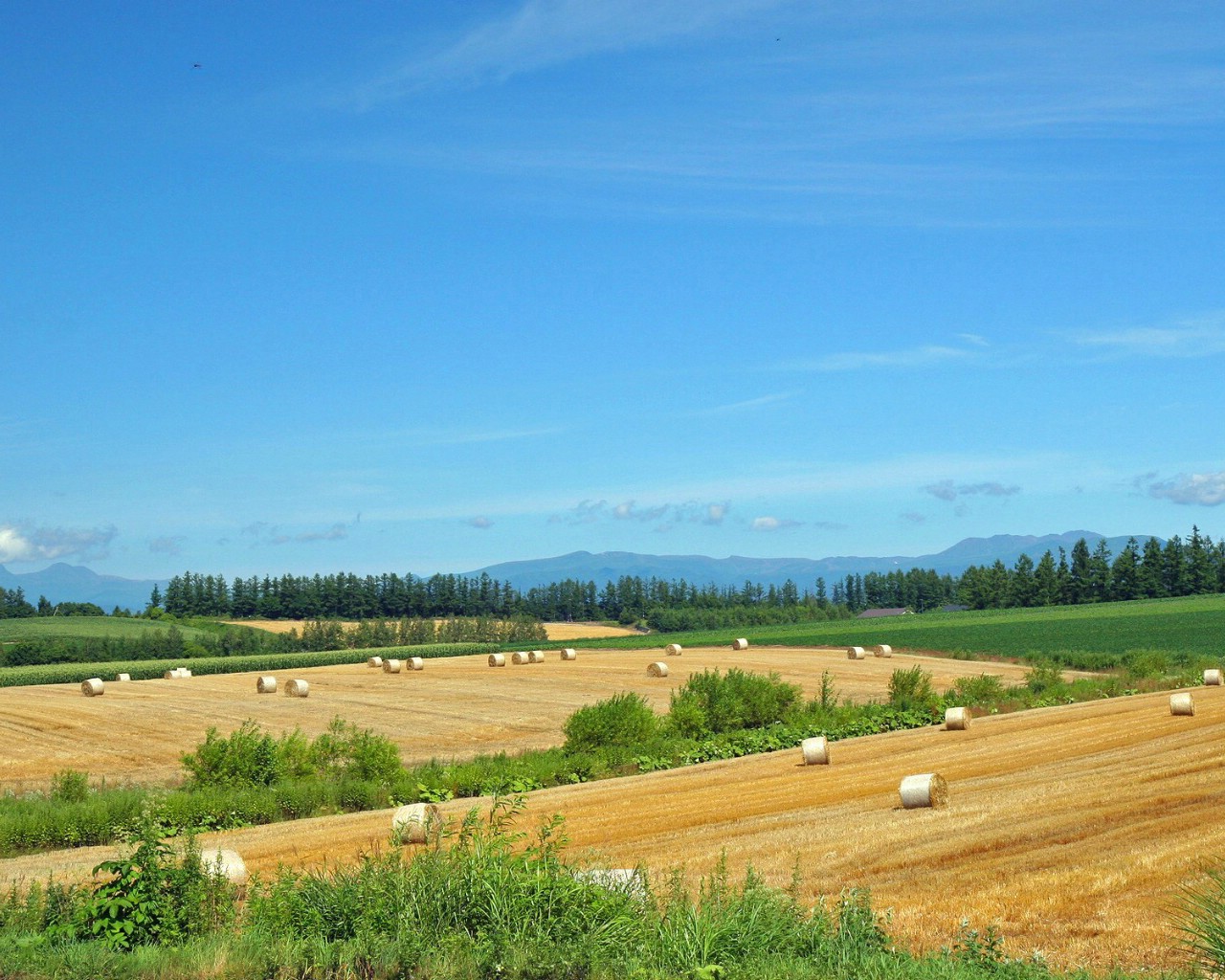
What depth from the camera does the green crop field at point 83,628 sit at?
117438 millimetres

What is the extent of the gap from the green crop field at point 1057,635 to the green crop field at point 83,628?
4585 cm

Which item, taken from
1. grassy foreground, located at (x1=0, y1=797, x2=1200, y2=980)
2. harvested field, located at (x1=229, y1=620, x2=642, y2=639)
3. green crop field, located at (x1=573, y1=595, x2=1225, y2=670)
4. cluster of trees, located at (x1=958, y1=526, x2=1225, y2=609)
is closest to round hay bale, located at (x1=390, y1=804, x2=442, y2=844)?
grassy foreground, located at (x1=0, y1=797, x2=1200, y2=980)

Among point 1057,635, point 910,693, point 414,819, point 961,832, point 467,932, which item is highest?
point 467,932

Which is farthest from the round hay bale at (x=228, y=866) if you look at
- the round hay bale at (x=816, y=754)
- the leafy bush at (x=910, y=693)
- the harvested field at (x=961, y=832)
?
the leafy bush at (x=910, y=693)

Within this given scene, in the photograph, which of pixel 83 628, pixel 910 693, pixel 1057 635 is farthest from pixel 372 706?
pixel 83 628

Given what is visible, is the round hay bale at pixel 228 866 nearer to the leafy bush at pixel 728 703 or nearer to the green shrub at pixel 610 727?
the green shrub at pixel 610 727

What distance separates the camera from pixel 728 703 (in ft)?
130

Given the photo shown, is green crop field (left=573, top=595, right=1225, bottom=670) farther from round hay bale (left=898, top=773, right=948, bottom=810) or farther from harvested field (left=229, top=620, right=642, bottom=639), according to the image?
round hay bale (left=898, top=773, right=948, bottom=810)

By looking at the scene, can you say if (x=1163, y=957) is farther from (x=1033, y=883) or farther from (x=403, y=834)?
(x=403, y=834)

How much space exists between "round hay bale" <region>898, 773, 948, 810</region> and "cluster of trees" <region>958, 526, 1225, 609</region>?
5608 inches

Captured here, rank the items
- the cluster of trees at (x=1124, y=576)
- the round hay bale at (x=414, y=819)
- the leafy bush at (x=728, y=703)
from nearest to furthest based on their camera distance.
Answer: the round hay bale at (x=414, y=819) → the leafy bush at (x=728, y=703) → the cluster of trees at (x=1124, y=576)

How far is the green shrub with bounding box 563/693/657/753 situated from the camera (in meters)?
34.2

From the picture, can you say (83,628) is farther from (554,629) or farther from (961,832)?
(961,832)

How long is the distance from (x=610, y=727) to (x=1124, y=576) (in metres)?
137
